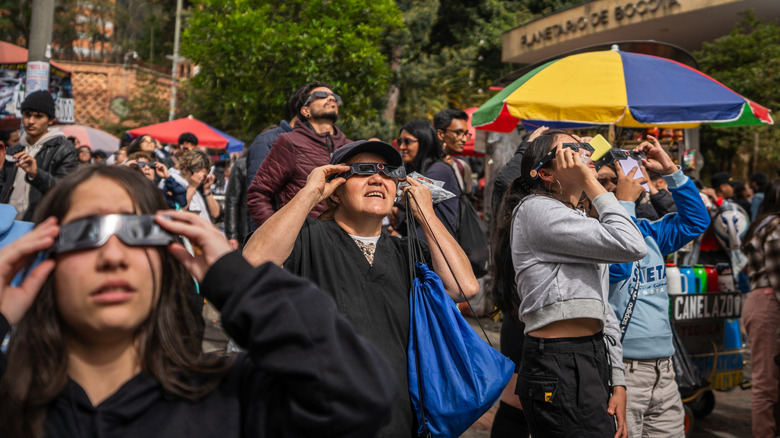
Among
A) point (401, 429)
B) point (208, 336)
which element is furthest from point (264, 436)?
point (208, 336)

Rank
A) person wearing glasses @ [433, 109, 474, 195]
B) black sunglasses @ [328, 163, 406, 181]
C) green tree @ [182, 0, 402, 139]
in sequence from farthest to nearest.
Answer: green tree @ [182, 0, 402, 139] → person wearing glasses @ [433, 109, 474, 195] → black sunglasses @ [328, 163, 406, 181]

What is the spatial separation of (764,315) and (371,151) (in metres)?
3.50

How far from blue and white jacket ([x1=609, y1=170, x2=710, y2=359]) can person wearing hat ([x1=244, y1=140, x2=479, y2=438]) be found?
132 cm

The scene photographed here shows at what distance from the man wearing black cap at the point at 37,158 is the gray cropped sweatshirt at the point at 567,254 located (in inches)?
151

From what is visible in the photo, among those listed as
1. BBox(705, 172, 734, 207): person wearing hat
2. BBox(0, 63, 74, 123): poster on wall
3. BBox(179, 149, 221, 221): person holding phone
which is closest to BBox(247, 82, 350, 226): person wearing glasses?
BBox(179, 149, 221, 221): person holding phone

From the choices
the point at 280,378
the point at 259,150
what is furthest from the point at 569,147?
the point at 259,150

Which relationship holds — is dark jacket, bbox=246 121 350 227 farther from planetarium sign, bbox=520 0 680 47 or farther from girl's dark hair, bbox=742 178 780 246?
planetarium sign, bbox=520 0 680 47

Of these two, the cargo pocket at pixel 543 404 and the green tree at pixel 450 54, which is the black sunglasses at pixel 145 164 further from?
the green tree at pixel 450 54

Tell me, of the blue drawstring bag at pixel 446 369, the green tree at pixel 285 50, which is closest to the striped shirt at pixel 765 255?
the blue drawstring bag at pixel 446 369

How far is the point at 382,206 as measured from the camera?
3.03m

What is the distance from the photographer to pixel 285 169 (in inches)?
186

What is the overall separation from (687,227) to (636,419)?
1.13m

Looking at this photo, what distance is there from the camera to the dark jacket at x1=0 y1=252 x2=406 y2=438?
1418mm

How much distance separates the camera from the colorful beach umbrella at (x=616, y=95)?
5.67m
